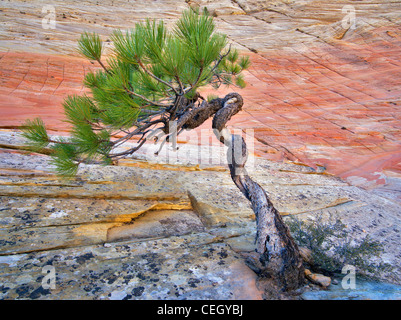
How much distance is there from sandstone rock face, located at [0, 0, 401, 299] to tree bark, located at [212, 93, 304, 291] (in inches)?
6.2

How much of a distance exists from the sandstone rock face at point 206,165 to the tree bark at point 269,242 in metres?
0.16

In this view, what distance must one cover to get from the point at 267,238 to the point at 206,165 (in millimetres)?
2528

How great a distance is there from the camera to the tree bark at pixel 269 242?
67.1 inches

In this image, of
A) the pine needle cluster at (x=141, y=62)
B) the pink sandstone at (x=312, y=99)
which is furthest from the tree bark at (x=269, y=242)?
the pink sandstone at (x=312, y=99)

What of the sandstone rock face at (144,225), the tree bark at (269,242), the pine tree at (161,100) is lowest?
the sandstone rock face at (144,225)

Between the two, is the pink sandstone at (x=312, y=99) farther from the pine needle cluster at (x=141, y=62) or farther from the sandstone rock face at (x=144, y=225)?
the pine needle cluster at (x=141, y=62)

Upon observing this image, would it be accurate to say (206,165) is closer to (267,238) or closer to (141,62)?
(267,238)

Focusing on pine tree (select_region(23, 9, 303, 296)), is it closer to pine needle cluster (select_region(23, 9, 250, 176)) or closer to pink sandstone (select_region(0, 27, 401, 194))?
pine needle cluster (select_region(23, 9, 250, 176))

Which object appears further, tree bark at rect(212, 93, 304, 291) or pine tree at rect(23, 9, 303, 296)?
tree bark at rect(212, 93, 304, 291)

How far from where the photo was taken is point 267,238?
1.88m

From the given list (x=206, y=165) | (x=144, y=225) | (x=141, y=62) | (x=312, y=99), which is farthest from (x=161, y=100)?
(x=312, y=99)

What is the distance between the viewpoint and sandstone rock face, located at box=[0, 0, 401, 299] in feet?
5.73

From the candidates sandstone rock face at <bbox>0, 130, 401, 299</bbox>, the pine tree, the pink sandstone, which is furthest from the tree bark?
the pink sandstone

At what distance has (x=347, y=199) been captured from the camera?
368 cm
